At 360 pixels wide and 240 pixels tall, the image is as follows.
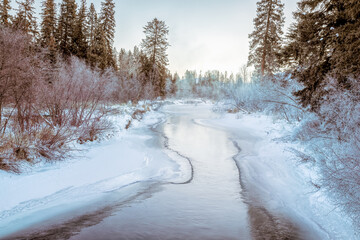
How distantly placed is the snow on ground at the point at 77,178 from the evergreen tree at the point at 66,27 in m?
26.3

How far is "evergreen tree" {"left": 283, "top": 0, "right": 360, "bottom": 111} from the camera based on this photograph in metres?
5.76

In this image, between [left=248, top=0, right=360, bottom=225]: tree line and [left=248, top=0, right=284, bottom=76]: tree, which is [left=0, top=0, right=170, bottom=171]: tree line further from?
[left=248, top=0, right=284, bottom=76]: tree

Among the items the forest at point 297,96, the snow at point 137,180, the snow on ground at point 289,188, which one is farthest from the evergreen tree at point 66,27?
the snow on ground at point 289,188

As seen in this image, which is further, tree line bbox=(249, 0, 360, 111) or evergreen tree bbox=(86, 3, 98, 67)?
evergreen tree bbox=(86, 3, 98, 67)

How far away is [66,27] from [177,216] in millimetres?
33247

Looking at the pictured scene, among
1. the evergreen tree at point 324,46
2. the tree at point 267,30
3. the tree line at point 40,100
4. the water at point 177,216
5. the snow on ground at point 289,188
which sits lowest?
the water at point 177,216

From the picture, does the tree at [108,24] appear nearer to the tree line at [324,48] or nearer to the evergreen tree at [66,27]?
the evergreen tree at [66,27]

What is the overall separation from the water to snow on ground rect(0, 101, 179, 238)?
0.47 m

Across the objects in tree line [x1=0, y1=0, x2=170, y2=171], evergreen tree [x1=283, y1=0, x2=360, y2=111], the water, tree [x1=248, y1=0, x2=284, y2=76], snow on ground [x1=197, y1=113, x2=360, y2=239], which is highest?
tree [x1=248, y1=0, x2=284, y2=76]

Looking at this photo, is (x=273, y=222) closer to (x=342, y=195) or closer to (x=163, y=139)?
(x=342, y=195)

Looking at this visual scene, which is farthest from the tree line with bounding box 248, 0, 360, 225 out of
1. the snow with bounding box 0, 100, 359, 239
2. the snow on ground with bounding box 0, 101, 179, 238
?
the snow on ground with bounding box 0, 101, 179, 238

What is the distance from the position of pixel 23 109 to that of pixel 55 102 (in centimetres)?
154

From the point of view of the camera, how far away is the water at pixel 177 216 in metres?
3.84

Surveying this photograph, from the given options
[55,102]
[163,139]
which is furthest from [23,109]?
[163,139]
